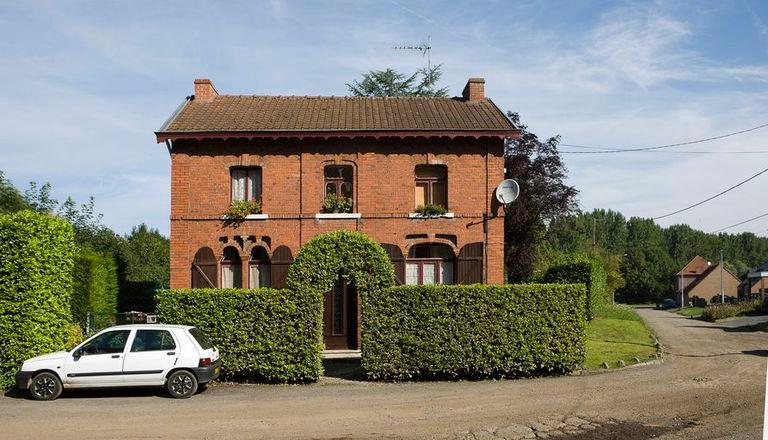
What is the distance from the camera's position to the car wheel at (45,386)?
14.2 metres

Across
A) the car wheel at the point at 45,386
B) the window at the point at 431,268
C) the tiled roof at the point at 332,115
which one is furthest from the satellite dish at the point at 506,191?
the car wheel at the point at 45,386

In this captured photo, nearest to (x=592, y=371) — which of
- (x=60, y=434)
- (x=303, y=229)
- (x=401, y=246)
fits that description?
(x=401, y=246)

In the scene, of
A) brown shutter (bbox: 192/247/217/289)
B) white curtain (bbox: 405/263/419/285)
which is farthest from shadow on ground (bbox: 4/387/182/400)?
white curtain (bbox: 405/263/419/285)

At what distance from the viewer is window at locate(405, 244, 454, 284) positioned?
2183 centimetres

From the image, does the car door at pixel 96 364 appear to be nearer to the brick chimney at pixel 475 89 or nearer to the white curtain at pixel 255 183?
the white curtain at pixel 255 183

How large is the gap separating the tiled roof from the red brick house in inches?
3.9

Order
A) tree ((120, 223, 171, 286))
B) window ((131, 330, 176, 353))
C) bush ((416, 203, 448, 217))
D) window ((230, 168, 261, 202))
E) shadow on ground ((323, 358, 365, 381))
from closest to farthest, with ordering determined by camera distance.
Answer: window ((131, 330, 176, 353)), shadow on ground ((323, 358, 365, 381)), bush ((416, 203, 448, 217)), window ((230, 168, 261, 202)), tree ((120, 223, 171, 286))

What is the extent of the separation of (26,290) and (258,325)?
5365mm

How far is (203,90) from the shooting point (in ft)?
77.9

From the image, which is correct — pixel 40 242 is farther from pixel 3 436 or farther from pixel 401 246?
pixel 401 246

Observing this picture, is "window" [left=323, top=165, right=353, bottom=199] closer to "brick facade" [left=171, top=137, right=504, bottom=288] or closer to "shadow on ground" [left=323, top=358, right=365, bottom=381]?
"brick facade" [left=171, top=137, right=504, bottom=288]

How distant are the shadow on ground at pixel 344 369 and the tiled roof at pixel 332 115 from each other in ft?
23.5

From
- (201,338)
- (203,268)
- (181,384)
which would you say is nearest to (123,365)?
(181,384)

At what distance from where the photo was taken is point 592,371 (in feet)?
56.3
